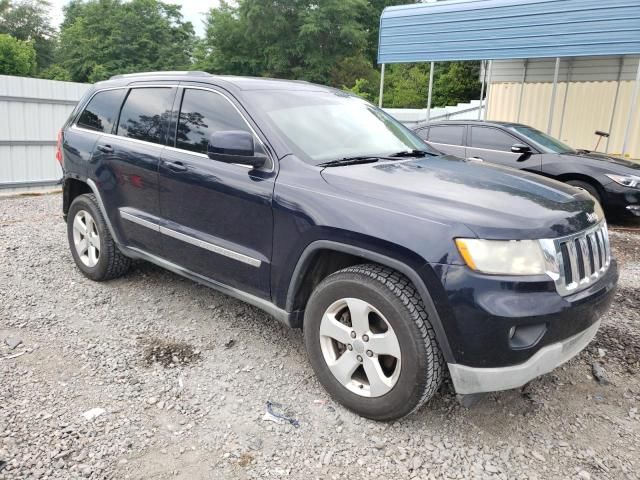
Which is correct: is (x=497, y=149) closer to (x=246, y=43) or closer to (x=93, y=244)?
(x=93, y=244)

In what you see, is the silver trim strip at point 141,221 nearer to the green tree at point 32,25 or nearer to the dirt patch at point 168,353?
the dirt patch at point 168,353

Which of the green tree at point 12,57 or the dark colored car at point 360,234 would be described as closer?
the dark colored car at point 360,234

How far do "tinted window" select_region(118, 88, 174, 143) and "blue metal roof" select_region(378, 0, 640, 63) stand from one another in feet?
29.7

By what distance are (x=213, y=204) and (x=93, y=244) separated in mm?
1850

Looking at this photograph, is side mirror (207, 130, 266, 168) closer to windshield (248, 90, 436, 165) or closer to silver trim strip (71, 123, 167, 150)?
windshield (248, 90, 436, 165)

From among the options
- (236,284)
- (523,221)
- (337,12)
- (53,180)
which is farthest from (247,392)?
(337,12)

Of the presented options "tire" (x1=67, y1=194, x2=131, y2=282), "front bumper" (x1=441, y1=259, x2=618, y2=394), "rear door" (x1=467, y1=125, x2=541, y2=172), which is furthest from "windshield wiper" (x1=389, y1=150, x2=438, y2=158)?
"rear door" (x1=467, y1=125, x2=541, y2=172)

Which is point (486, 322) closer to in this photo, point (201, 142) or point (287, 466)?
point (287, 466)

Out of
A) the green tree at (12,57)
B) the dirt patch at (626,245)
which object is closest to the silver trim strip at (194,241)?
the dirt patch at (626,245)

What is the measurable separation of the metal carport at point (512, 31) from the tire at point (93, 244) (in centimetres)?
905

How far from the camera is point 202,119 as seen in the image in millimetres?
3713

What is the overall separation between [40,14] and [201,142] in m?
55.7

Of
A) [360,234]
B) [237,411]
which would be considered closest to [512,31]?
[360,234]

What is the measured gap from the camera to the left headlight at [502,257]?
7.91 feet
